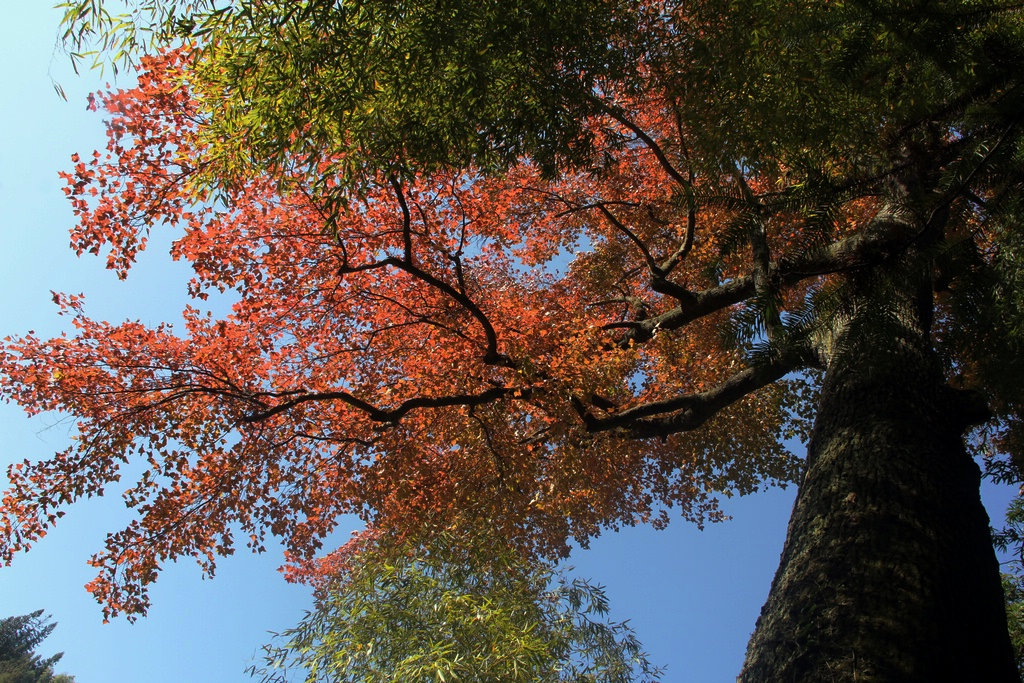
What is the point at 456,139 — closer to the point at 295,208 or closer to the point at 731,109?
the point at 731,109

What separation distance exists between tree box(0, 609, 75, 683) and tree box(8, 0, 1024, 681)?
699 inches

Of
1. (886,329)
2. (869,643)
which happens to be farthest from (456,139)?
(869,643)

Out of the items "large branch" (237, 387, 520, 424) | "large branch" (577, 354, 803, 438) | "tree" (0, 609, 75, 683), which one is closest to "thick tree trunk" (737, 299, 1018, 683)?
"large branch" (577, 354, 803, 438)

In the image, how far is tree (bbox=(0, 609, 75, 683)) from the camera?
18938 millimetres

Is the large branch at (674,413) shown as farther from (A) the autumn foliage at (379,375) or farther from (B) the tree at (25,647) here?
(B) the tree at (25,647)

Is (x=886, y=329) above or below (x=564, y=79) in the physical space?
below

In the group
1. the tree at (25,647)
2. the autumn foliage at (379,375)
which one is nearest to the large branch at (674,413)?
Answer: the autumn foliage at (379,375)

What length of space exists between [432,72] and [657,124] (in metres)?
6.32

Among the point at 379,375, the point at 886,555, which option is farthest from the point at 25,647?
the point at 886,555

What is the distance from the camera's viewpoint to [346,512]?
26.6 feet

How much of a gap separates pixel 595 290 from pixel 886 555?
7.53 m

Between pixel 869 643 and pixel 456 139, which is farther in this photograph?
pixel 456 139

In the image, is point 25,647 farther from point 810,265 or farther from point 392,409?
point 810,265

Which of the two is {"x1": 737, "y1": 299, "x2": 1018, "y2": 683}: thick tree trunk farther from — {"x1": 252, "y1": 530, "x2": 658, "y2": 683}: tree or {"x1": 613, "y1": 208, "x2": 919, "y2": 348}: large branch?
{"x1": 252, "y1": 530, "x2": 658, "y2": 683}: tree
